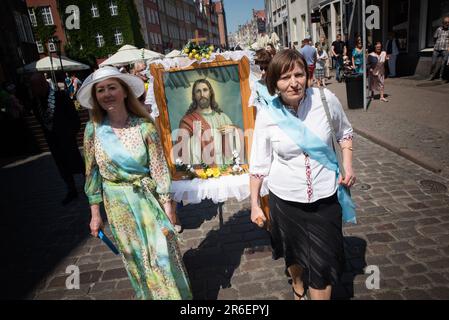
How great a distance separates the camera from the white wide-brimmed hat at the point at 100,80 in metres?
2.38

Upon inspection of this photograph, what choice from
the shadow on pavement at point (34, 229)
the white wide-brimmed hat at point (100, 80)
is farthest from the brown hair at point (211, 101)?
the shadow on pavement at point (34, 229)

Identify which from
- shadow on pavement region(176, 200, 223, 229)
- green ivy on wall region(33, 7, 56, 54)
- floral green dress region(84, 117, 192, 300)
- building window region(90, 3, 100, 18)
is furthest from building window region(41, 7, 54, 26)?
floral green dress region(84, 117, 192, 300)

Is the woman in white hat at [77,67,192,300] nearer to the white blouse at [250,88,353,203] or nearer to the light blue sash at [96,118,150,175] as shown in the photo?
the light blue sash at [96,118,150,175]

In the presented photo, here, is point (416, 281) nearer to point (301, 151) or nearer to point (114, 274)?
point (301, 151)

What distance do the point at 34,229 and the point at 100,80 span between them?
3796mm

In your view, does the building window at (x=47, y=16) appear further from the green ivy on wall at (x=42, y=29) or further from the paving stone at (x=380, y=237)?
the paving stone at (x=380, y=237)

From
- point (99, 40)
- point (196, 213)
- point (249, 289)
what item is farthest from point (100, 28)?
point (249, 289)

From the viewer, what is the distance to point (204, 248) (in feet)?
13.4

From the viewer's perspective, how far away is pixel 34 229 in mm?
5121

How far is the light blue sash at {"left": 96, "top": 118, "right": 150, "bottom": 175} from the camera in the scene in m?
2.39

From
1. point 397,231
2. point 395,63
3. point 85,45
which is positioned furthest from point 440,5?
point 85,45

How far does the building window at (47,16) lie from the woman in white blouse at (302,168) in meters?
46.4
